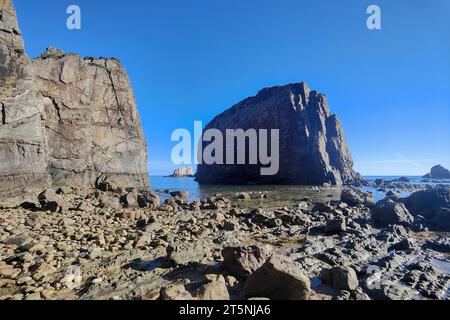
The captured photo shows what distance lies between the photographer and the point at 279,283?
15.6ft

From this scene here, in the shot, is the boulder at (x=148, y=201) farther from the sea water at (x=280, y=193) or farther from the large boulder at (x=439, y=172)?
the large boulder at (x=439, y=172)

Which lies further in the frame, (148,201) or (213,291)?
(148,201)

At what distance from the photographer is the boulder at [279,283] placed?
470 centimetres

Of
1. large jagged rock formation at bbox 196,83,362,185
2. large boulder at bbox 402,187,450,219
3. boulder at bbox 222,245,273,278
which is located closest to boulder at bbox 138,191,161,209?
boulder at bbox 222,245,273,278

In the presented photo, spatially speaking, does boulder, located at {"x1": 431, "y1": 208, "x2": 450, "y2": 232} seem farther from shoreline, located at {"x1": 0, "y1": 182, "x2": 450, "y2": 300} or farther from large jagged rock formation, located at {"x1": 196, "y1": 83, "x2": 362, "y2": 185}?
large jagged rock formation, located at {"x1": 196, "y1": 83, "x2": 362, "y2": 185}

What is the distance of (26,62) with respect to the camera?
18.5 meters

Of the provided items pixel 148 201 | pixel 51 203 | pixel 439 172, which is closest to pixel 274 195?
pixel 148 201

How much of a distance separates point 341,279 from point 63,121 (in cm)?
2748

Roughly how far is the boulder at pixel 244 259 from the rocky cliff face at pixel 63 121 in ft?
54.2

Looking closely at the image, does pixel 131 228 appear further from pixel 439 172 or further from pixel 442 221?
pixel 439 172

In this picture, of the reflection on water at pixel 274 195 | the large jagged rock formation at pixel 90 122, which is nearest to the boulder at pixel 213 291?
the reflection on water at pixel 274 195

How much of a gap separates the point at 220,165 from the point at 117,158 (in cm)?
6381

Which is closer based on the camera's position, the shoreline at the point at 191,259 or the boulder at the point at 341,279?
the shoreline at the point at 191,259
